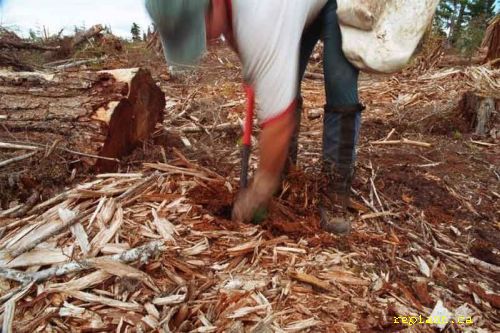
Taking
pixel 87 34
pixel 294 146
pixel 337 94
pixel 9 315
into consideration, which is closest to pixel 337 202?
pixel 294 146

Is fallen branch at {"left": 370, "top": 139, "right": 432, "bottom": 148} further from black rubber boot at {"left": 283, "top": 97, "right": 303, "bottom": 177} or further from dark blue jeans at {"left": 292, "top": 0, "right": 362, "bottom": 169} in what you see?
dark blue jeans at {"left": 292, "top": 0, "right": 362, "bottom": 169}

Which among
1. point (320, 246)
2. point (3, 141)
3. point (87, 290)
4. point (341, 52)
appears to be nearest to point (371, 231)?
point (320, 246)

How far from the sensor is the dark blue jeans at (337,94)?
2.05 meters

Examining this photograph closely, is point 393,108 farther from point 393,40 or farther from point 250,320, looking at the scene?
point 250,320

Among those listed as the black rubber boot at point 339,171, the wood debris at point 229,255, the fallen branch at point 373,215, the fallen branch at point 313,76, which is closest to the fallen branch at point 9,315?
the wood debris at point 229,255

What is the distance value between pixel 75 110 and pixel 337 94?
1816 mm

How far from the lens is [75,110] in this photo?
9.25ft

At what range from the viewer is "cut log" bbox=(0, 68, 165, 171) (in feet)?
8.96

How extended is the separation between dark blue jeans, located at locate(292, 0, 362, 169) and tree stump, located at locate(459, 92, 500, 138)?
311 centimetres

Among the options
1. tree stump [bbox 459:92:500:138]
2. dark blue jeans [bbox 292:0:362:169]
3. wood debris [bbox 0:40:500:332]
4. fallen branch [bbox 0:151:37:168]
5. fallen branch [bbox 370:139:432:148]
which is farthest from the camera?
tree stump [bbox 459:92:500:138]

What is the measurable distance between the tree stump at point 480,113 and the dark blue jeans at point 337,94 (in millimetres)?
3106

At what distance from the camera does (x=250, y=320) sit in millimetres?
1652

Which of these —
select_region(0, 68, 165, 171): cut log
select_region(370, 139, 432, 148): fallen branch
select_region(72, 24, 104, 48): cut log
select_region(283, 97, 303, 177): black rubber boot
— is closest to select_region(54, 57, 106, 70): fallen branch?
select_region(72, 24, 104, 48): cut log

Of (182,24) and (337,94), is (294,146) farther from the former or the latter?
(182,24)
